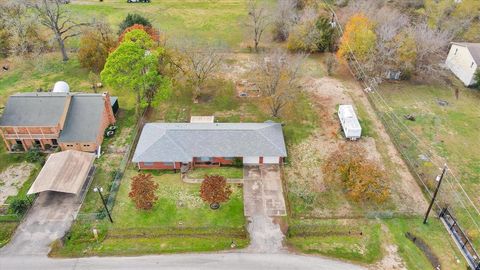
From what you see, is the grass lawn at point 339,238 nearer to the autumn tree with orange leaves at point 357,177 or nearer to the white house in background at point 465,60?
the autumn tree with orange leaves at point 357,177

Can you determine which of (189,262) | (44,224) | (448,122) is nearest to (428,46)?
(448,122)

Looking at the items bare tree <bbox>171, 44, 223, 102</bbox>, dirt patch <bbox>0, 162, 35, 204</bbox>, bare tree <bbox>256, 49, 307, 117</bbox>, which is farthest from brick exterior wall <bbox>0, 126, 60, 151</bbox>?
bare tree <bbox>256, 49, 307, 117</bbox>

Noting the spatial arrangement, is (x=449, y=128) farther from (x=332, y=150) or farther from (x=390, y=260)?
(x=390, y=260)

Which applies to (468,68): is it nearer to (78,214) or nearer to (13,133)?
(78,214)

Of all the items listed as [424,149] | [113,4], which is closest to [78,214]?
[424,149]

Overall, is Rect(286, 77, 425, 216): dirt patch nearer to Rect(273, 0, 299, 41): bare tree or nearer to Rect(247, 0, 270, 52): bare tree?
Rect(273, 0, 299, 41): bare tree

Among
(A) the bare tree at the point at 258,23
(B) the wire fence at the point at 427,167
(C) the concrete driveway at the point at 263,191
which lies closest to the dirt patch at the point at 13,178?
(C) the concrete driveway at the point at 263,191
